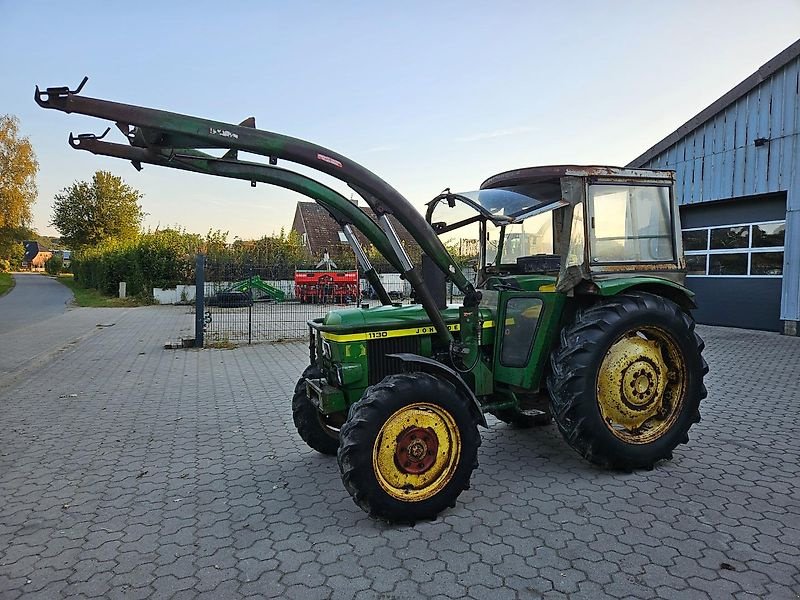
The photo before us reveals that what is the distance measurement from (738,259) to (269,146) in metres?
13.2

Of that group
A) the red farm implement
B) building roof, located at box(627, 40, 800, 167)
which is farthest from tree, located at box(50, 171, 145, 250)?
building roof, located at box(627, 40, 800, 167)

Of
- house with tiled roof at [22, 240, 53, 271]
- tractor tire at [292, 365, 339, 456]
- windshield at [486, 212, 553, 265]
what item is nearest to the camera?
tractor tire at [292, 365, 339, 456]

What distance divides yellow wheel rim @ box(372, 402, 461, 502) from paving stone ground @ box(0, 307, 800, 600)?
0.23 metres

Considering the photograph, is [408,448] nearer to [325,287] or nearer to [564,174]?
[564,174]

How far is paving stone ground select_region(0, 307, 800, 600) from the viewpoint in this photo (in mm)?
2699

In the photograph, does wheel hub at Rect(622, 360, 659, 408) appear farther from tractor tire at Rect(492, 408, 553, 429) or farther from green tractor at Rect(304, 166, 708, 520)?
tractor tire at Rect(492, 408, 553, 429)

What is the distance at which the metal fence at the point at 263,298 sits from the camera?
12.1 m

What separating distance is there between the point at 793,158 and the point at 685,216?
3.24 metres

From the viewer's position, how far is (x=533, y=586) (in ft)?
8.69

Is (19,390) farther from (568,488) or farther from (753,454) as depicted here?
(753,454)

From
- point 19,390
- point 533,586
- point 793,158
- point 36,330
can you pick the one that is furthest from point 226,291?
point 793,158

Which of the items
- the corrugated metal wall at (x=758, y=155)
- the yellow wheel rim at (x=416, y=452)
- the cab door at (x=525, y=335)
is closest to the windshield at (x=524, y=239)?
the cab door at (x=525, y=335)

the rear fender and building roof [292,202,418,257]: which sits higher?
building roof [292,202,418,257]

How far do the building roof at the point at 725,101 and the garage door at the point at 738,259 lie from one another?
189cm
